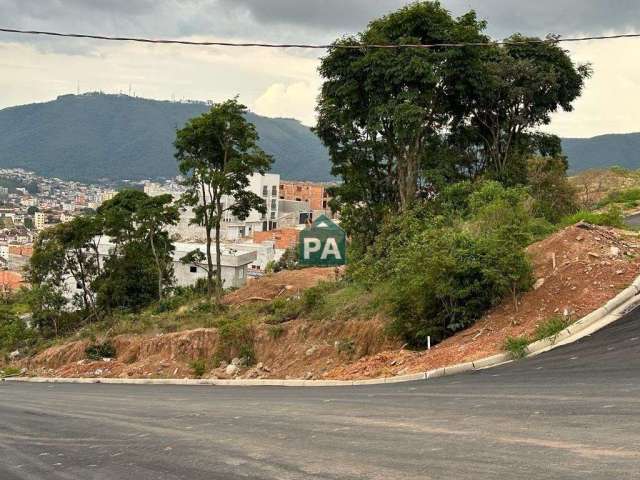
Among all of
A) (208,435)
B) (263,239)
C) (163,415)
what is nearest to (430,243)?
(163,415)

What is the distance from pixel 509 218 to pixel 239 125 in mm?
18506

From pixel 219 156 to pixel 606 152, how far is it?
171 meters

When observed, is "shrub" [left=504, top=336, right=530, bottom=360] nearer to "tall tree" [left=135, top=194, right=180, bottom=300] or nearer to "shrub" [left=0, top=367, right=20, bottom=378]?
"shrub" [left=0, top=367, right=20, bottom=378]

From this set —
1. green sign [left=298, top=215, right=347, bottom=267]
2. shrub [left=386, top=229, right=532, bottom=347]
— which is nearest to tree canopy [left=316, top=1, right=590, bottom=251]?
shrub [left=386, top=229, right=532, bottom=347]

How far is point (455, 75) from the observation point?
31016 millimetres

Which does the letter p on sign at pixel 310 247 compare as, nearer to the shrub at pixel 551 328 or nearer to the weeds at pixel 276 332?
the shrub at pixel 551 328

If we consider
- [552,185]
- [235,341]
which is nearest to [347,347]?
[235,341]

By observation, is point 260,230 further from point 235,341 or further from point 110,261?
point 235,341

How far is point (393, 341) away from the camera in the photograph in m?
17.7

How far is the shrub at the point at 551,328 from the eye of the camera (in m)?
13.3

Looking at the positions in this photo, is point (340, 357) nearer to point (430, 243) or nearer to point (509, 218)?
point (430, 243)

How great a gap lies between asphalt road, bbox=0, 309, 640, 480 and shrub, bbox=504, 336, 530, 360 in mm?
433

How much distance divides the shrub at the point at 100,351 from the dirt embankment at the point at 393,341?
0.72m

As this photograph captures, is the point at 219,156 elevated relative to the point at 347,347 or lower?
elevated
